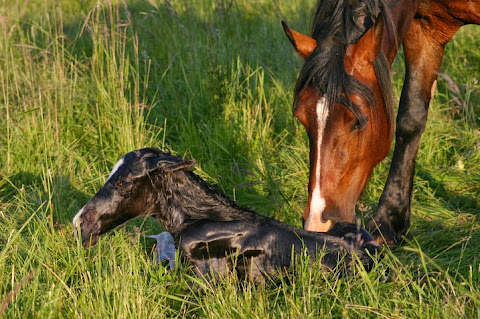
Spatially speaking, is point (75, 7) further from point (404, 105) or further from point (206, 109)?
point (404, 105)

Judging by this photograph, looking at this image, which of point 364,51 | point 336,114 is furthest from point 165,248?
A: point 364,51

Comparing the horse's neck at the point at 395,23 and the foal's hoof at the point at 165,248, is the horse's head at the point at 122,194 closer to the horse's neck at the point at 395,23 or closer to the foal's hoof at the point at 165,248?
the foal's hoof at the point at 165,248

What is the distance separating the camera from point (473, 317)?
2617 mm

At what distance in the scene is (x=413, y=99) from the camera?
443cm

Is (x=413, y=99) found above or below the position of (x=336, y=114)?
below

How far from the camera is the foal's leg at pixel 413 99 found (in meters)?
4.33

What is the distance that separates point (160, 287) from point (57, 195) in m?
1.28

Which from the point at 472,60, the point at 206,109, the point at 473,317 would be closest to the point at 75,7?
the point at 206,109

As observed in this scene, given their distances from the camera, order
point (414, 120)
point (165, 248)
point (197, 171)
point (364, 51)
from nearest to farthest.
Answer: point (364, 51)
point (165, 248)
point (414, 120)
point (197, 171)

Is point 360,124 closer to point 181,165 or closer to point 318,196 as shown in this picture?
point 318,196

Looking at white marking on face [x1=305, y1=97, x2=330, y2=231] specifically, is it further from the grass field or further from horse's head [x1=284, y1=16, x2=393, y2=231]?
the grass field

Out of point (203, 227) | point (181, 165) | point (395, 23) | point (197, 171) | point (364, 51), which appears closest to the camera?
point (181, 165)

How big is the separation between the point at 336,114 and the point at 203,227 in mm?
840

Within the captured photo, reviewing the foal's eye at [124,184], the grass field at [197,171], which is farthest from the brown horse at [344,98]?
the foal's eye at [124,184]
